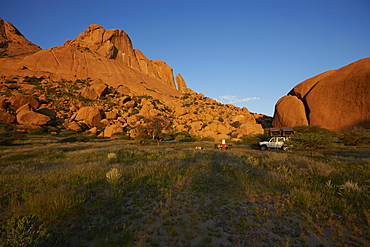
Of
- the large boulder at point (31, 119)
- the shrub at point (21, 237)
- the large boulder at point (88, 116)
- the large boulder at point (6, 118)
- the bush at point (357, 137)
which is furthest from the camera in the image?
the large boulder at point (88, 116)

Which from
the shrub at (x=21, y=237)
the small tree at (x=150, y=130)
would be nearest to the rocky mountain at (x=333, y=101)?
the small tree at (x=150, y=130)

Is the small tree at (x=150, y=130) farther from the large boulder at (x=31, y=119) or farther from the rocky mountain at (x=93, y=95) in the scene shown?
the large boulder at (x=31, y=119)

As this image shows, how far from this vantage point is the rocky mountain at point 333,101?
2947cm

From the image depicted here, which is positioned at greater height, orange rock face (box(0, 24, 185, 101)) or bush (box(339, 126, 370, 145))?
orange rock face (box(0, 24, 185, 101))

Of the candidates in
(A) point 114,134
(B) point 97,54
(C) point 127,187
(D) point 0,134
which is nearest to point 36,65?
(B) point 97,54

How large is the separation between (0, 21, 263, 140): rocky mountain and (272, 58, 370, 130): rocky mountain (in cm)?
1012

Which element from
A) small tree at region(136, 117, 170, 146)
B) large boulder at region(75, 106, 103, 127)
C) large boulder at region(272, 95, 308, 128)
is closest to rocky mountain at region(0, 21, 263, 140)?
large boulder at region(75, 106, 103, 127)

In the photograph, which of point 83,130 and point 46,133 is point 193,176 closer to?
point 46,133

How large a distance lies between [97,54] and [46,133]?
220 feet

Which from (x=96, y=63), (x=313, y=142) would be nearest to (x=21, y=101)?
(x=96, y=63)

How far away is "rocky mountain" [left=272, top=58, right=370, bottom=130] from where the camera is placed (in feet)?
96.7

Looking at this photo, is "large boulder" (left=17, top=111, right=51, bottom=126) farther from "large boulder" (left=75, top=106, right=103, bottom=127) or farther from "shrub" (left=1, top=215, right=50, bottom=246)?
"shrub" (left=1, top=215, right=50, bottom=246)

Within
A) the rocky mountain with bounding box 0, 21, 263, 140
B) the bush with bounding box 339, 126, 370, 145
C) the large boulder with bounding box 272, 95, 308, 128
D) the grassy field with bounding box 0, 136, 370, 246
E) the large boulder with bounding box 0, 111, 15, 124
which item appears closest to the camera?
the grassy field with bounding box 0, 136, 370, 246

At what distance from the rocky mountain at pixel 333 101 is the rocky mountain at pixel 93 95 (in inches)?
399
